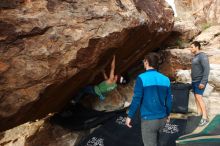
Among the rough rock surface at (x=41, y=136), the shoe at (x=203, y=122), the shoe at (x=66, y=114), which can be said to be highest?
the shoe at (x=203, y=122)

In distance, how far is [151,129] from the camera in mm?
4223

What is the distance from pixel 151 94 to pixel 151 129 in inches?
18.7

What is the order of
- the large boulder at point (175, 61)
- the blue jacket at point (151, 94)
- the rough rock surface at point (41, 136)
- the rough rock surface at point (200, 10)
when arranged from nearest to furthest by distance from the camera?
the blue jacket at point (151, 94), the rough rock surface at point (41, 136), the large boulder at point (175, 61), the rough rock surface at point (200, 10)

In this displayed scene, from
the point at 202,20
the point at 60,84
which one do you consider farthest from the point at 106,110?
the point at 202,20

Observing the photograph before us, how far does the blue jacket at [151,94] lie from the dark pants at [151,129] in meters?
0.06

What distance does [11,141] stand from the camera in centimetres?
636

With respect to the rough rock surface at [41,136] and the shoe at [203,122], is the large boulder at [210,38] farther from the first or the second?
the rough rock surface at [41,136]

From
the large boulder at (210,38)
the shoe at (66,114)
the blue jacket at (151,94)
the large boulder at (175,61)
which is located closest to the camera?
the blue jacket at (151,94)

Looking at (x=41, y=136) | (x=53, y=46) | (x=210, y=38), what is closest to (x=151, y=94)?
(x=53, y=46)

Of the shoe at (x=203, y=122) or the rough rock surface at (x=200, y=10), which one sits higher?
the rough rock surface at (x=200, y=10)

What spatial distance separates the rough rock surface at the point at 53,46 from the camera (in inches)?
177

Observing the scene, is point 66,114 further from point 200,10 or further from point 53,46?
point 200,10

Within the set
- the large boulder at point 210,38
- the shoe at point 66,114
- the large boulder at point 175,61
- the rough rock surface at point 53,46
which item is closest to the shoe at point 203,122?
the rough rock surface at point 53,46

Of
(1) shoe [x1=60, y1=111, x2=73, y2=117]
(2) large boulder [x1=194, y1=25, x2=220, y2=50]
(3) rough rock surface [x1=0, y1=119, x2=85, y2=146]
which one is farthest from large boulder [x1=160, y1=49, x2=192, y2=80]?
(3) rough rock surface [x1=0, y1=119, x2=85, y2=146]
